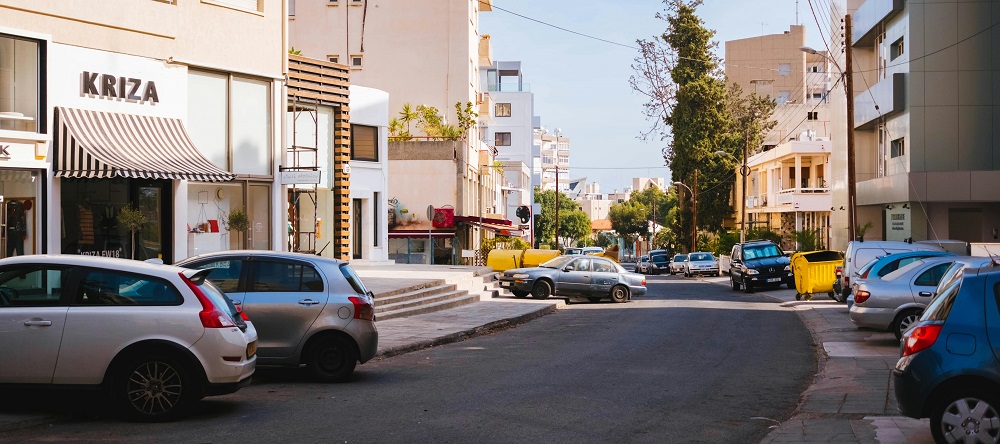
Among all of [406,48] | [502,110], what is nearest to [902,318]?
[406,48]

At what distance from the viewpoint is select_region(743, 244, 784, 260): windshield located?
1581 inches

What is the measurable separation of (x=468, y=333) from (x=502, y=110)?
78646 millimetres

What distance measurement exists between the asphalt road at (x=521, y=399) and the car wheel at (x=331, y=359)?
8.2 inches

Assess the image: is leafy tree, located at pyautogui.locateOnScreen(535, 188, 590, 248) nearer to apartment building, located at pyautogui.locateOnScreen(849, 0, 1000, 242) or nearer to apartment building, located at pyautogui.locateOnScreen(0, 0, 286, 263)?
apartment building, located at pyautogui.locateOnScreen(849, 0, 1000, 242)

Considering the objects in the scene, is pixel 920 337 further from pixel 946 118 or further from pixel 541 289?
pixel 946 118

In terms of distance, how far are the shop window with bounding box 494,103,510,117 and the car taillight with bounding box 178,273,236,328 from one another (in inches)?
3471

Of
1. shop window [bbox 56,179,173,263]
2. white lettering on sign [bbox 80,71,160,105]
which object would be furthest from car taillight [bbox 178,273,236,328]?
white lettering on sign [bbox 80,71,160,105]

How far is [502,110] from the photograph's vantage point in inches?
3848

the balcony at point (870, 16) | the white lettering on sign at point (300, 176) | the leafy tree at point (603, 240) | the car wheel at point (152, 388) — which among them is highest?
the balcony at point (870, 16)

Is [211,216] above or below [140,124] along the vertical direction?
below

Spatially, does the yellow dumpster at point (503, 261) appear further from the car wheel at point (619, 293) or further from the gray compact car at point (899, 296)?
the gray compact car at point (899, 296)

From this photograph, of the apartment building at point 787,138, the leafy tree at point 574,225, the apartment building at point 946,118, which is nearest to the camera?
the apartment building at point 946,118

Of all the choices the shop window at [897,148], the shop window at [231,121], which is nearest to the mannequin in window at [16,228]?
the shop window at [231,121]

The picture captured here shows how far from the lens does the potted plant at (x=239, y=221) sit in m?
23.1
